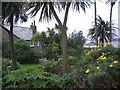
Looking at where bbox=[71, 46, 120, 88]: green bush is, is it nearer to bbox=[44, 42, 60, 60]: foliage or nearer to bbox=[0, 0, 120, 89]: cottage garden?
bbox=[0, 0, 120, 89]: cottage garden

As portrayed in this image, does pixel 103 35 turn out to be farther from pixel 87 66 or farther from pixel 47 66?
pixel 87 66

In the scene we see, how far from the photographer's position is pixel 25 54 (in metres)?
11.2

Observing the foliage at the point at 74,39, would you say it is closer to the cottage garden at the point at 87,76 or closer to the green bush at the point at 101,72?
the cottage garden at the point at 87,76

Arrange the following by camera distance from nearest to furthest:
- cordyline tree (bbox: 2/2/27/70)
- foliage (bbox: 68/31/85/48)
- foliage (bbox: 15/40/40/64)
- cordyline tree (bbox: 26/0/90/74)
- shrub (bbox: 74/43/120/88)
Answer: shrub (bbox: 74/43/120/88) < cordyline tree (bbox: 26/0/90/74) < cordyline tree (bbox: 2/2/27/70) < foliage (bbox: 68/31/85/48) < foliage (bbox: 15/40/40/64)

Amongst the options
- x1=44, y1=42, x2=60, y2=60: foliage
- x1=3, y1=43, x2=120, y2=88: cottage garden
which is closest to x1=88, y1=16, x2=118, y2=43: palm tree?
x1=44, y1=42, x2=60, y2=60: foliage

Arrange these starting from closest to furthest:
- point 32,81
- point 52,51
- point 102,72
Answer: point 102,72, point 32,81, point 52,51

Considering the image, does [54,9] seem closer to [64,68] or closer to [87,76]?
[64,68]

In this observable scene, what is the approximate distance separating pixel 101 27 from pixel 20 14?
11.3 feet

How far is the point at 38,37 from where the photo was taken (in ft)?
38.7

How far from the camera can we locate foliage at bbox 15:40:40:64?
10.6 m

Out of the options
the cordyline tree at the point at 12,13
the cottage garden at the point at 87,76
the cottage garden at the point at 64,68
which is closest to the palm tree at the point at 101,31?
the cottage garden at the point at 64,68

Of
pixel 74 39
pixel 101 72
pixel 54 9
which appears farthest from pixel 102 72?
pixel 74 39

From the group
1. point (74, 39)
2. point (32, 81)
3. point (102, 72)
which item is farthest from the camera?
point (74, 39)

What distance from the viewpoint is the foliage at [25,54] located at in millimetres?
10586
